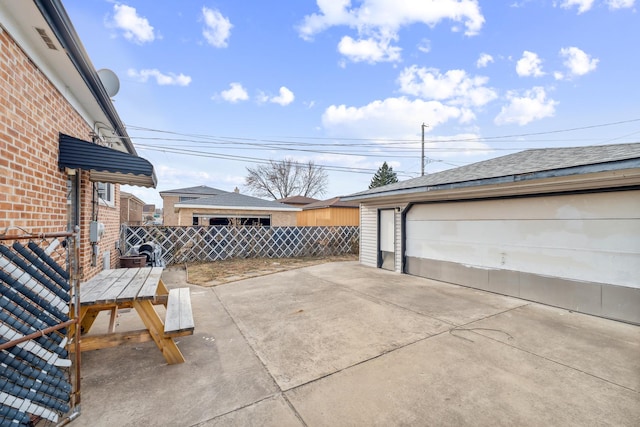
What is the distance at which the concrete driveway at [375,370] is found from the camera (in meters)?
1.98

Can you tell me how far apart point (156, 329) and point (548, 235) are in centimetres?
607

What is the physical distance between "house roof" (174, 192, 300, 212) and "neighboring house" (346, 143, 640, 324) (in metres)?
8.38

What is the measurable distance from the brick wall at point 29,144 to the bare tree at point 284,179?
30809mm

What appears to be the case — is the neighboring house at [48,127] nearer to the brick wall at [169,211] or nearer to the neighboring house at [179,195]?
the brick wall at [169,211]

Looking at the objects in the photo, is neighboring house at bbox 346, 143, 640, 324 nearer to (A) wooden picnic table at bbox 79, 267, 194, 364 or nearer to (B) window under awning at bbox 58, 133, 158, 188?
(A) wooden picnic table at bbox 79, 267, 194, 364

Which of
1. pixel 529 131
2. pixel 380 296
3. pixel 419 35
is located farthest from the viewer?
pixel 529 131

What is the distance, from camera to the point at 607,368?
8.70 feet

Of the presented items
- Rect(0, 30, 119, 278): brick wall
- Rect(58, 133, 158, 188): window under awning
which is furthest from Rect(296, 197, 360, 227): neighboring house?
Rect(0, 30, 119, 278): brick wall

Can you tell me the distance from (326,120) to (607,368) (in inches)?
641

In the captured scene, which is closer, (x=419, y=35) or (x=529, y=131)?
(x=419, y=35)

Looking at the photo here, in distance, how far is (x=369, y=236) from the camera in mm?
8852

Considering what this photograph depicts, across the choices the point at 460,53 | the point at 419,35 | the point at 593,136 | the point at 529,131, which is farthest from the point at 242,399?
the point at 593,136

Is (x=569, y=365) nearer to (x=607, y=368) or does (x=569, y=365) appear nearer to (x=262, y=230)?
(x=607, y=368)

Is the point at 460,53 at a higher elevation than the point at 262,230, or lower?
higher
